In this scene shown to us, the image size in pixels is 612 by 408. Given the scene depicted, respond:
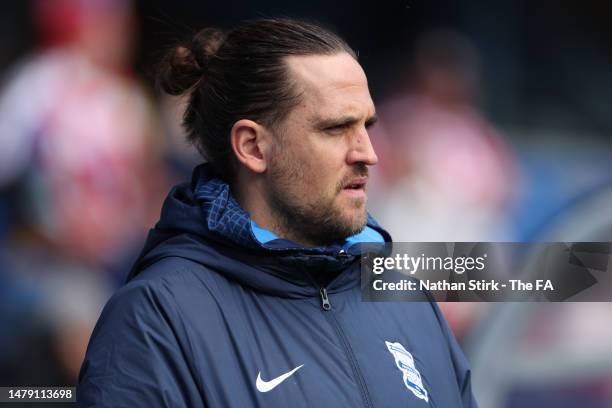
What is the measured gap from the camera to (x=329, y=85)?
2.09 meters

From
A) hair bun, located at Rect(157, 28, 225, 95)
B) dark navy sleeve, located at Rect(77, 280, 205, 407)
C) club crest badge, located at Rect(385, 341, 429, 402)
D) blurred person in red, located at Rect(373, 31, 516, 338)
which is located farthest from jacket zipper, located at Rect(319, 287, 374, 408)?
blurred person in red, located at Rect(373, 31, 516, 338)

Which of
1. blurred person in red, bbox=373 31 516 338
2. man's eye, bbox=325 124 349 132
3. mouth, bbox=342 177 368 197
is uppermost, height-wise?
blurred person in red, bbox=373 31 516 338

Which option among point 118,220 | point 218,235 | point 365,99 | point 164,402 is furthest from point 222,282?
point 118,220

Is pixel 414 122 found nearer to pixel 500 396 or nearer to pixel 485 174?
pixel 485 174

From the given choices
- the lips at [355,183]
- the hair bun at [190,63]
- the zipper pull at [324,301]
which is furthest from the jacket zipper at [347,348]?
the hair bun at [190,63]

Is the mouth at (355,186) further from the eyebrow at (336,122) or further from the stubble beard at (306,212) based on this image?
the eyebrow at (336,122)

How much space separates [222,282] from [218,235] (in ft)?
0.33

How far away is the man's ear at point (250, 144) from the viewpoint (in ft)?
6.98

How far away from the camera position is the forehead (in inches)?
81.2

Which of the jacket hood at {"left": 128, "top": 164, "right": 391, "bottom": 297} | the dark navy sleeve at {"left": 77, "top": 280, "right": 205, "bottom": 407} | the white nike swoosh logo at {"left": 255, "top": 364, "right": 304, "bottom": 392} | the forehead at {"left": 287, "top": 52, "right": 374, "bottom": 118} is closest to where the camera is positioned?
the dark navy sleeve at {"left": 77, "top": 280, "right": 205, "bottom": 407}

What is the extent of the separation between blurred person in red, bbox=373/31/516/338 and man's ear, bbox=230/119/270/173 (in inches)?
45.2

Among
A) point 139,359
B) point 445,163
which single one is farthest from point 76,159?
point 139,359

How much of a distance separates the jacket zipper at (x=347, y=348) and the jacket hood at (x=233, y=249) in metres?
0.03

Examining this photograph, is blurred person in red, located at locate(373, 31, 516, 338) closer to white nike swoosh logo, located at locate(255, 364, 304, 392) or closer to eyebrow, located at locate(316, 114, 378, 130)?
eyebrow, located at locate(316, 114, 378, 130)
